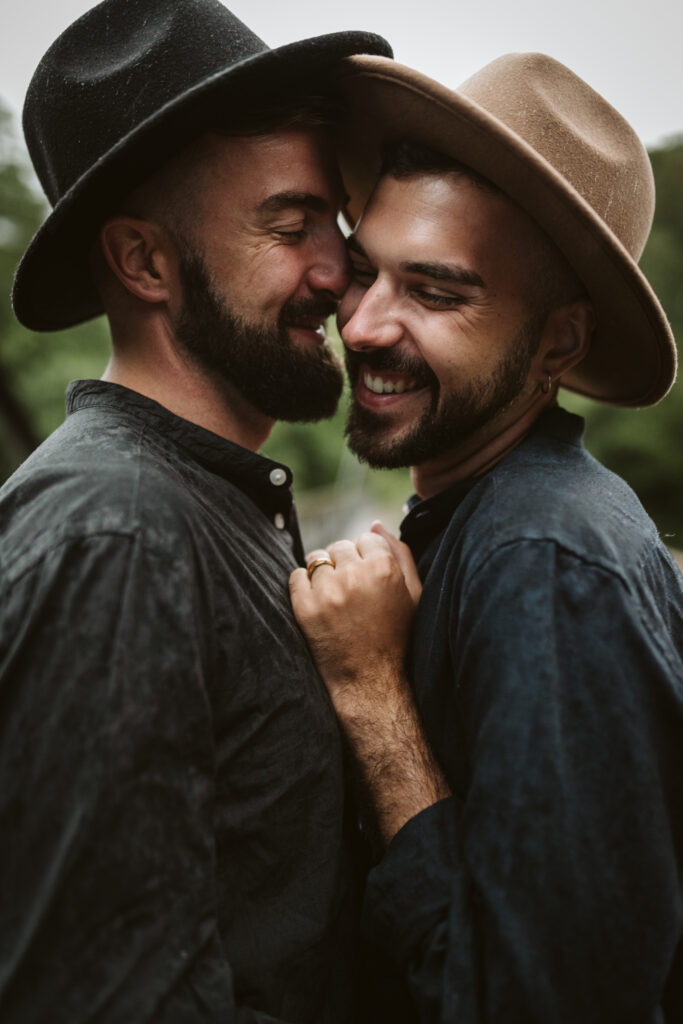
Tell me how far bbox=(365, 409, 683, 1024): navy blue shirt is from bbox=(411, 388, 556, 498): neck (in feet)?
1.84

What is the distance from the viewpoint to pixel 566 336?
2.25 metres

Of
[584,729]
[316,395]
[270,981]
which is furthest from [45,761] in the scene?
[316,395]

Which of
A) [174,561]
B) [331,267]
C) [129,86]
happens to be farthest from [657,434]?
[174,561]

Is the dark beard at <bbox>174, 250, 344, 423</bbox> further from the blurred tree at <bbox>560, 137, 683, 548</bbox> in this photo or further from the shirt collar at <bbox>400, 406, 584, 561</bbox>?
the blurred tree at <bbox>560, 137, 683, 548</bbox>

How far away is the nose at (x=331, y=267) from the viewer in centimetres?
228

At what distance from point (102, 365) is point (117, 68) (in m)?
16.7

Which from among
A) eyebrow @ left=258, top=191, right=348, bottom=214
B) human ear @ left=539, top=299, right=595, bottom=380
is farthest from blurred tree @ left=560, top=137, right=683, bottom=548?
eyebrow @ left=258, top=191, right=348, bottom=214

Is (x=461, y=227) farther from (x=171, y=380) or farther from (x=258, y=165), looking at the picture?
(x=171, y=380)

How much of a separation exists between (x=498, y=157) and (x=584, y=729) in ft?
4.39

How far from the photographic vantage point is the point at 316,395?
237 cm

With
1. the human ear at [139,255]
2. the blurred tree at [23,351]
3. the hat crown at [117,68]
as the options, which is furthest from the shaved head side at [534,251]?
the blurred tree at [23,351]

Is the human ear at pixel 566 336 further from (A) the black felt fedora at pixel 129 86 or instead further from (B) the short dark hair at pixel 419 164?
(A) the black felt fedora at pixel 129 86

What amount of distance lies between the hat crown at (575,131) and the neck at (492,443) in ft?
1.64

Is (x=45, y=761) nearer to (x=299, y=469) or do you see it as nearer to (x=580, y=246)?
(x=580, y=246)
